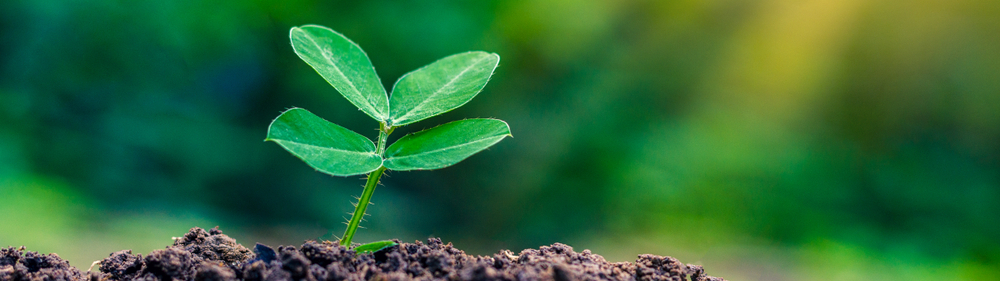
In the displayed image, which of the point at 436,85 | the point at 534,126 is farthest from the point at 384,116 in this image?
the point at 534,126

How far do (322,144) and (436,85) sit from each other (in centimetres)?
13

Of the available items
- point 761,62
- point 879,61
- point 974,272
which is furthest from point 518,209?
point 974,272

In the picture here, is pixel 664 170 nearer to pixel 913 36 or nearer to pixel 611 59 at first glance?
pixel 611 59

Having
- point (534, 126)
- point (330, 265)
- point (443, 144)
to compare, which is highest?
point (534, 126)

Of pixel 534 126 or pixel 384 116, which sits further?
pixel 534 126

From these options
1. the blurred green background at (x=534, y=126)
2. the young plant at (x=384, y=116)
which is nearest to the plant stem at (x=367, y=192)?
the young plant at (x=384, y=116)

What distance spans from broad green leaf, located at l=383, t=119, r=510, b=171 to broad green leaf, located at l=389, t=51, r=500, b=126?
1.0 inches

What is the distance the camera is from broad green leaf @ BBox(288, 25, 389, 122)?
19.8 inches

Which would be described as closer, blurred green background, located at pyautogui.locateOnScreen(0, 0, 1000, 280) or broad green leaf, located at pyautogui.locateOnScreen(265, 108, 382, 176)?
broad green leaf, located at pyautogui.locateOnScreen(265, 108, 382, 176)

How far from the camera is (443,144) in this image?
0.49m

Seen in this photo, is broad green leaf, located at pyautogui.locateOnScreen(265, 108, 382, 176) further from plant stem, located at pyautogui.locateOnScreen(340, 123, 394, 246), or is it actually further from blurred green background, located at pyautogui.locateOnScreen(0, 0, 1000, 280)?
blurred green background, located at pyautogui.locateOnScreen(0, 0, 1000, 280)

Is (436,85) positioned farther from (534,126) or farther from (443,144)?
(534,126)

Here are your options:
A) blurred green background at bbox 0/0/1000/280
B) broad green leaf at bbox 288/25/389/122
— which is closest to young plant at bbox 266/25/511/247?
broad green leaf at bbox 288/25/389/122

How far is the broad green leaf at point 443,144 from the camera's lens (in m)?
0.47
